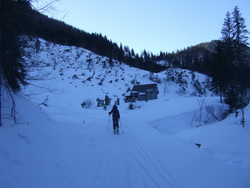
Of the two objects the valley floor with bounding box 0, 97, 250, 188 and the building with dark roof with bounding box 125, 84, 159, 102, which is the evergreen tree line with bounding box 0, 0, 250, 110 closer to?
the valley floor with bounding box 0, 97, 250, 188

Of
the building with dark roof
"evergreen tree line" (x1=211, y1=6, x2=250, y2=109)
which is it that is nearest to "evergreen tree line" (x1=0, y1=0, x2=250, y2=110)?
"evergreen tree line" (x1=211, y1=6, x2=250, y2=109)

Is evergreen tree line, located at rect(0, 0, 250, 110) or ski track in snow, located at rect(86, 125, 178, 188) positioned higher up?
evergreen tree line, located at rect(0, 0, 250, 110)

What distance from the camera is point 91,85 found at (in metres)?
45.7

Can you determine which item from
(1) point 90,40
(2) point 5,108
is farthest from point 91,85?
(1) point 90,40

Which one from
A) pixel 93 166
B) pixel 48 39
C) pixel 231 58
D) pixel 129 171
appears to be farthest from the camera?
pixel 231 58

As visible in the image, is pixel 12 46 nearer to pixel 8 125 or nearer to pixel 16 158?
pixel 8 125

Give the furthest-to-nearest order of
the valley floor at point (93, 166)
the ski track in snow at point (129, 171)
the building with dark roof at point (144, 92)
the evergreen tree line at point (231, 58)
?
the building with dark roof at point (144, 92)
the evergreen tree line at point (231, 58)
the ski track in snow at point (129, 171)
the valley floor at point (93, 166)

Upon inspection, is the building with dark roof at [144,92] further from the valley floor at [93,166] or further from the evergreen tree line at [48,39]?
the valley floor at [93,166]

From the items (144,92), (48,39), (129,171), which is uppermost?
(48,39)

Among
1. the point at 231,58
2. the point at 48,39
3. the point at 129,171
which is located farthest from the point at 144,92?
the point at 129,171

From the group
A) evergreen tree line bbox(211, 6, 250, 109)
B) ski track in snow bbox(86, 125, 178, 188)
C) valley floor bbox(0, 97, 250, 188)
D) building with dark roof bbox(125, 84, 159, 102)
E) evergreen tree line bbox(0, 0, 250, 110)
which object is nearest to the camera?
valley floor bbox(0, 97, 250, 188)

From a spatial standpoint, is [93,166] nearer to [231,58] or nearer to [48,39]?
[48,39]

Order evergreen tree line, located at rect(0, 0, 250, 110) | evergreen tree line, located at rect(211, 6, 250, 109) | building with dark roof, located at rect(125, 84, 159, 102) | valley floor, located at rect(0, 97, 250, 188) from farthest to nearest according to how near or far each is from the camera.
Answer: building with dark roof, located at rect(125, 84, 159, 102)
evergreen tree line, located at rect(211, 6, 250, 109)
evergreen tree line, located at rect(0, 0, 250, 110)
valley floor, located at rect(0, 97, 250, 188)

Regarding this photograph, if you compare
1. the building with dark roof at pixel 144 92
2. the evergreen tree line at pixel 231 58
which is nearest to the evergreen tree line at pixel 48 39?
the evergreen tree line at pixel 231 58
